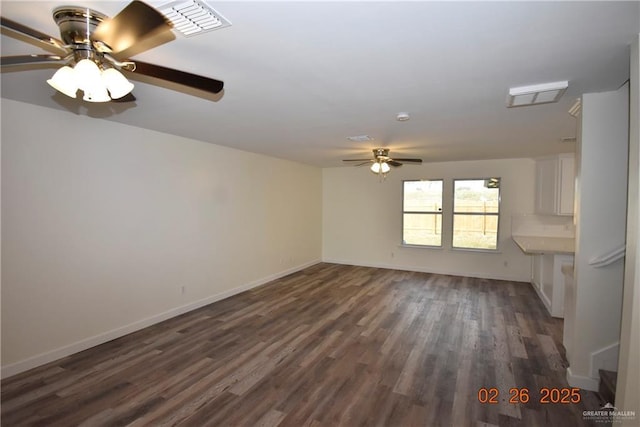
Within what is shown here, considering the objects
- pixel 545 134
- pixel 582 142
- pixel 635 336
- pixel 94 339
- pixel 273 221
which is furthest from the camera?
pixel 273 221

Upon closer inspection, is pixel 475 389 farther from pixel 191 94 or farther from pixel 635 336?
pixel 191 94

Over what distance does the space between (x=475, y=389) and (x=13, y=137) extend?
4.61 m

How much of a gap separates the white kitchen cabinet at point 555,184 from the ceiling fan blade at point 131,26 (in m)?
5.90

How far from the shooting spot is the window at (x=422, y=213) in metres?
6.73

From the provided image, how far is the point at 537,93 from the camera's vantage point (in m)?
2.37

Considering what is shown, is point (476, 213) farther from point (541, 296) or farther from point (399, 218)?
point (541, 296)

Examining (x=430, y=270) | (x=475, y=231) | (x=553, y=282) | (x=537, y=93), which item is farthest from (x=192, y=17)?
(x=430, y=270)

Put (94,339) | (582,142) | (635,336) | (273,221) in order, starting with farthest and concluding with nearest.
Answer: (273,221)
(94,339)
(582,142)
(635,336)

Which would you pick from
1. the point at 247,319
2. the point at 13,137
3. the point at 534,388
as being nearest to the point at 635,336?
the point at 534,388

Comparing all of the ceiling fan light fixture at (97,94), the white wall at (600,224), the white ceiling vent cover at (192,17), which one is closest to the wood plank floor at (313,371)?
the white wall at (600,224)

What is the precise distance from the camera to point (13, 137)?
268cm

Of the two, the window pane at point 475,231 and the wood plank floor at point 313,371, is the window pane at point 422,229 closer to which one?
the window pane at point 475,231

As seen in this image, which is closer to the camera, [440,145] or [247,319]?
[247,319]

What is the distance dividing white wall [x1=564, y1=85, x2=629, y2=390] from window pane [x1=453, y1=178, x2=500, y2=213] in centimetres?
387
